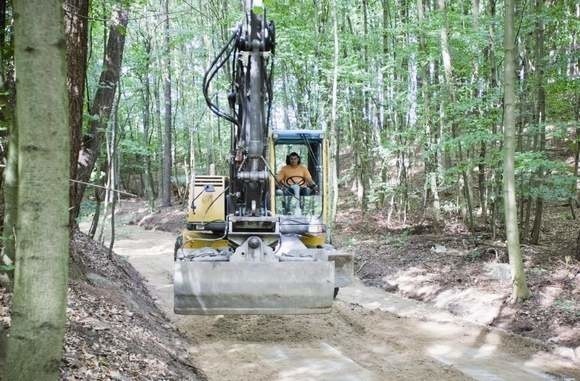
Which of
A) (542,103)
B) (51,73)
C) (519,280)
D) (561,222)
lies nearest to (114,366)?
(51,73)

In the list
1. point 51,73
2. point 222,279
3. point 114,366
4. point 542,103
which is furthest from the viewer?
point 542,103

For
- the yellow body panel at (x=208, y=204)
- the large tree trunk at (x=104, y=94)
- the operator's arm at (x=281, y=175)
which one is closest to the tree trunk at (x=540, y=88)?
the operator's arm at (x=281, y=175)

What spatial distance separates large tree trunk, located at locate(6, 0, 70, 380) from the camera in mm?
2234

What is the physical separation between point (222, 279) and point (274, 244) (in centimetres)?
119

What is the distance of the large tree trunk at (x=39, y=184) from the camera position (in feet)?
7.33

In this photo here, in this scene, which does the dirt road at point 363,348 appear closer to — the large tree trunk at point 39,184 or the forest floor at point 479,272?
the forest floor at point 479,272

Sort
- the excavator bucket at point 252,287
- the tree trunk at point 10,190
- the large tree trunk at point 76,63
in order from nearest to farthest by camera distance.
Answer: the tree trunk at point 10,190, the large tree trunk at point 76,63, the excavator bucket at point 252,287

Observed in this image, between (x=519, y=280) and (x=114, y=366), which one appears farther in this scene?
(x=519, y=280)

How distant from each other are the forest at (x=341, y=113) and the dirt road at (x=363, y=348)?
1.29 metres

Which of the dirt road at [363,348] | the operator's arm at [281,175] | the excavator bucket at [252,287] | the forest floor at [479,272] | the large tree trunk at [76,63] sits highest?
the large tree trunk at [76,63]

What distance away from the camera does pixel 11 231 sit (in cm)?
434

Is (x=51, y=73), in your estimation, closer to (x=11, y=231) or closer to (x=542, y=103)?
(x=11, y=231)

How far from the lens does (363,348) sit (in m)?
7.96

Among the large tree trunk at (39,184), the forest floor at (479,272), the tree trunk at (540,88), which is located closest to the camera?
the large tree trunk at (39,184)
